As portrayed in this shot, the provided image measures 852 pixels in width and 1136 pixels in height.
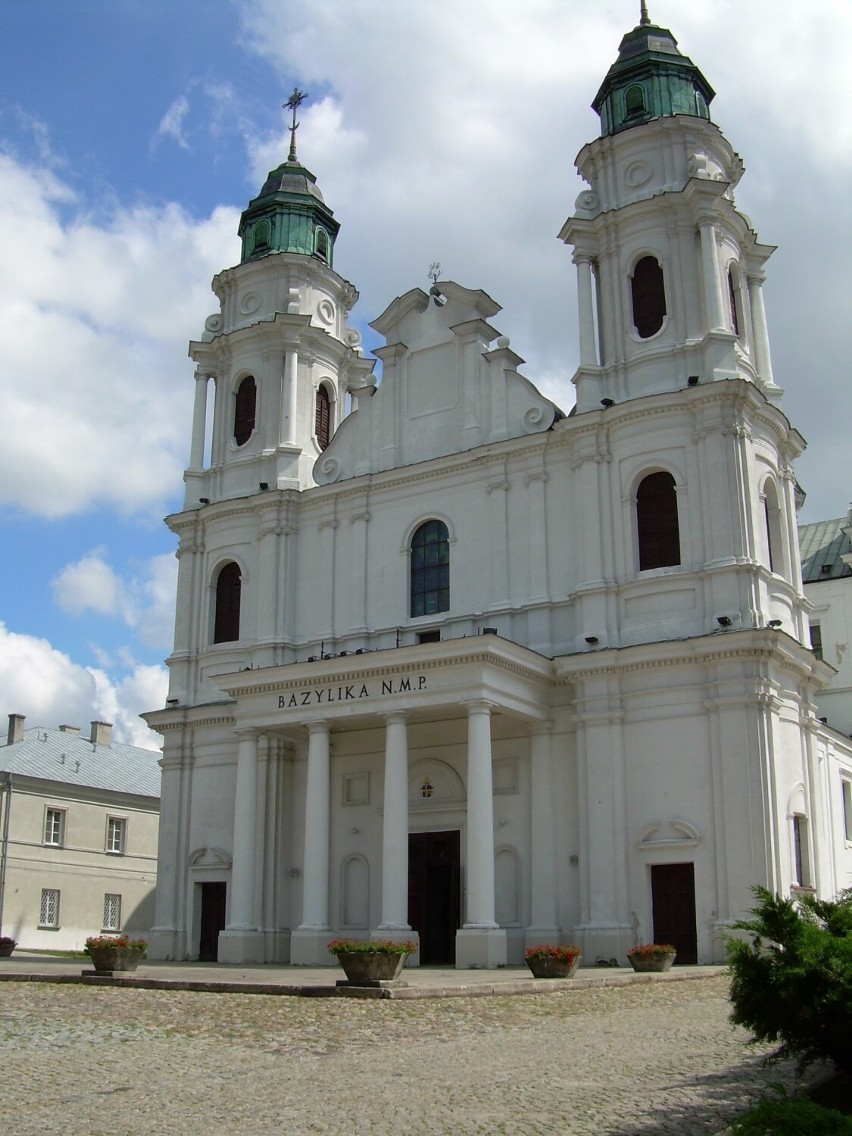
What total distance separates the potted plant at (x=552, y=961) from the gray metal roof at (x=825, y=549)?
31.7m

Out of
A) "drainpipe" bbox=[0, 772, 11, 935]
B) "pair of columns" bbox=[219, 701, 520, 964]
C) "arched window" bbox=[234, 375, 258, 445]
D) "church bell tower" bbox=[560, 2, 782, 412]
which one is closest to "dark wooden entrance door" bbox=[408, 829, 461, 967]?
"pair of columns" bbox=[219, 701, 520, 964]

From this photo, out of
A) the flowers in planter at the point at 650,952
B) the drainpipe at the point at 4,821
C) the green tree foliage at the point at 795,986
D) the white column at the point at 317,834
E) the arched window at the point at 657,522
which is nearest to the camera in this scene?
the green tree foliage at the point at 795,986

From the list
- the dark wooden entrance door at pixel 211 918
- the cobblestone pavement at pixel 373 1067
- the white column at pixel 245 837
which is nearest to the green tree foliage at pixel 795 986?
the cobblestone pavement at pixel 373 1067

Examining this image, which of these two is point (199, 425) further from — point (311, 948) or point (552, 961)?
point (552, 961)

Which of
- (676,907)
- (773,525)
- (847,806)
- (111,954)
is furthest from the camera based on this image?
(847,806)

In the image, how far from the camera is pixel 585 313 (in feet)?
106

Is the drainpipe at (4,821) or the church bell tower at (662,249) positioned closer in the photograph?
the church bell tower at (662,249)

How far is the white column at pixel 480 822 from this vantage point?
25.9 m

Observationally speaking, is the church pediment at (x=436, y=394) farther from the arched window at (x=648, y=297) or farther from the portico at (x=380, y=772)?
the portico at (x=380, y=772)

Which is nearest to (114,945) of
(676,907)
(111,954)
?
(111,954)

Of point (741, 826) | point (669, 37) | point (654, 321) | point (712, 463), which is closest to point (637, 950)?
point (741, 826)

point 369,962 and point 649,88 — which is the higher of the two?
point 649,88

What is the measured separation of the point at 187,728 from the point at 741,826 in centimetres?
1646

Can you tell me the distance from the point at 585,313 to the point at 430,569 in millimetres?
8047
